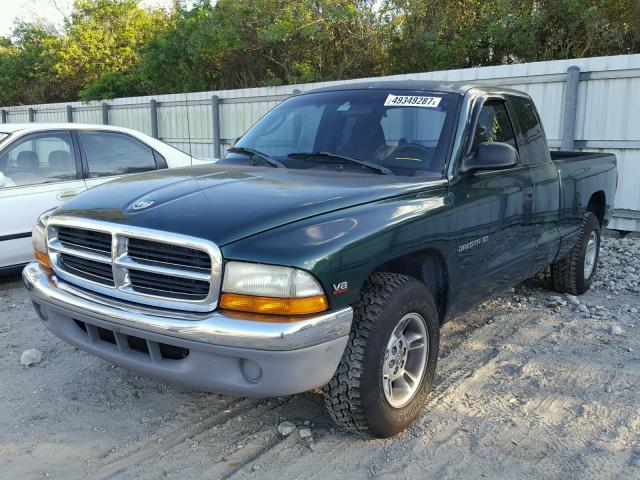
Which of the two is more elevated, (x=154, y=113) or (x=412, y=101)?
(x=412, y=101)

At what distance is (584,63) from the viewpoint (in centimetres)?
870

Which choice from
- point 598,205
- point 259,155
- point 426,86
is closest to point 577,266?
point 598,205

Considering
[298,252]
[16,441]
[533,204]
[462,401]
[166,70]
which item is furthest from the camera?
[166,70]

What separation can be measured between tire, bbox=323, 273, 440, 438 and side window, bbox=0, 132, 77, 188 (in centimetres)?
423

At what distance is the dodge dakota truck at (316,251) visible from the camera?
8.55 ft

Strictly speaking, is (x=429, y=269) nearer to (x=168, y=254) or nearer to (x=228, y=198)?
(x=228, y=198)

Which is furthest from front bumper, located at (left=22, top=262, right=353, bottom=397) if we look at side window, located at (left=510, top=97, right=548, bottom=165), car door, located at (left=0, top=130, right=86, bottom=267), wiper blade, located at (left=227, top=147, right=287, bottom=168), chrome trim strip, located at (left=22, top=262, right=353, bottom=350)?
car door, located at (left=0, top=130, right=86, bottom=267)

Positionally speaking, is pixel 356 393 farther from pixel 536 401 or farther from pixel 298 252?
pixel 536 401

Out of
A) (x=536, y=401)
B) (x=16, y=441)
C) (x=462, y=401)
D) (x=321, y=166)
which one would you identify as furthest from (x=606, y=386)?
(x=16, y=441)

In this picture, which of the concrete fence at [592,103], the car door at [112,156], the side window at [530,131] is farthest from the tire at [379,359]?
the concrete fence at [592,103]

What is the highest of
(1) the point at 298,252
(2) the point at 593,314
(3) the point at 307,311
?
(1) the point at 298,252

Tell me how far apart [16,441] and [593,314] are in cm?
454

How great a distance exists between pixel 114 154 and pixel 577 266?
484cm

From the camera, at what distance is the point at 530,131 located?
15.9 ft
